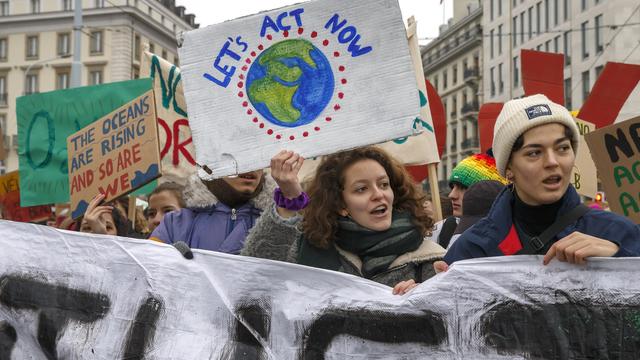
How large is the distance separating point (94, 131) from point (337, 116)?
1670mm

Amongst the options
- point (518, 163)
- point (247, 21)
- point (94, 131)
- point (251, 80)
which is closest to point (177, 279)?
point (251, 80)

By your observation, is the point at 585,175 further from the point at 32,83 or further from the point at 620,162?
the point at 32,83

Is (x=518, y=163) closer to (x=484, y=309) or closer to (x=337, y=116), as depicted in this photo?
(x=484, y=309)

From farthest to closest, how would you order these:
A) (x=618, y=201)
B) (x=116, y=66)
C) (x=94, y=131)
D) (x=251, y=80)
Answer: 1. (x=116, y=66)
2. (x=94, y=131)
3. (x=618, y=201)
4. (x=251, y=80)

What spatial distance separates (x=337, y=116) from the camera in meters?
2.63

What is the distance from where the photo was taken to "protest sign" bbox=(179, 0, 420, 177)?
2.60 meters

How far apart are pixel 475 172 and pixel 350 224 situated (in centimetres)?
192

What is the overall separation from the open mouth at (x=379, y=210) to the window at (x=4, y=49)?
5892 cm

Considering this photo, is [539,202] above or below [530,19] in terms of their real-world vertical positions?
below

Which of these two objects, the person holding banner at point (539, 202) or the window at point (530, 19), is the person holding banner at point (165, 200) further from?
the window at point (530, 19)

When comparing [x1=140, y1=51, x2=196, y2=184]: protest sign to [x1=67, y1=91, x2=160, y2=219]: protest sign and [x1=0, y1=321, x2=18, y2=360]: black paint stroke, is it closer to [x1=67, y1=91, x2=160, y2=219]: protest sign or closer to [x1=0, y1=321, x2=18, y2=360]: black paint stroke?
[x1=67, y1=91, x2=160, y2=219]: protest sign

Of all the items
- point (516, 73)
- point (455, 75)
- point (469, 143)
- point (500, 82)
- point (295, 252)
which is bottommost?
point (295, 252)

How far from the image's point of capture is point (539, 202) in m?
2.28

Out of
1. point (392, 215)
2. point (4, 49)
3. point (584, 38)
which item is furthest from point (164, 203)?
point (4, 49)
